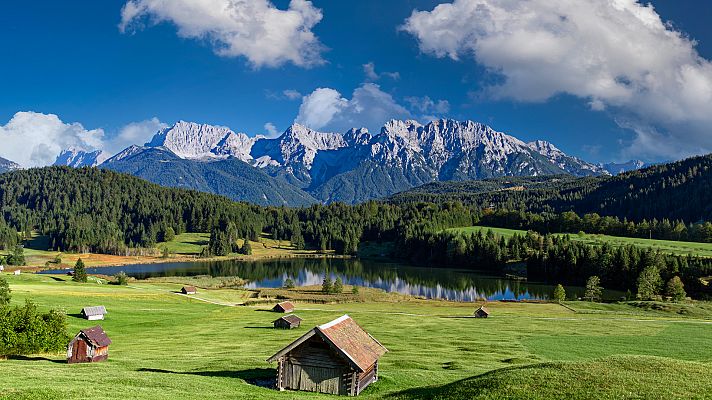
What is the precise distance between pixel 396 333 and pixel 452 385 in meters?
36.5

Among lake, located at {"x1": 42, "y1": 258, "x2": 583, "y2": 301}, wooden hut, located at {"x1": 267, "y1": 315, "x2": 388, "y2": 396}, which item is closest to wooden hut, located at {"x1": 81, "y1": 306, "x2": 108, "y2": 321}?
wooden hut, located at {"x1": 267, "y1": 315, "x2": 388, "y2": 396}

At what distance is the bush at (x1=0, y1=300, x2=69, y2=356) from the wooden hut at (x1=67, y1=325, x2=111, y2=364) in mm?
3285

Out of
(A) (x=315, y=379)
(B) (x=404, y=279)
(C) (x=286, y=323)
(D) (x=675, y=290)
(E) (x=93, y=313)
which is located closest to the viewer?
(A) (x=315, y=379)

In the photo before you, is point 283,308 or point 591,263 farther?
point 591,263

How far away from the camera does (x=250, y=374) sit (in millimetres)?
38500

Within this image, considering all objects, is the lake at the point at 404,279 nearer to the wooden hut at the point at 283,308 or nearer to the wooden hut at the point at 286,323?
the wooden hut at the point at 283,308

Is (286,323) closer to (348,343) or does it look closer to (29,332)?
(29,332)

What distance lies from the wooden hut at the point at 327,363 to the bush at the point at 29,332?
2447 centimetres

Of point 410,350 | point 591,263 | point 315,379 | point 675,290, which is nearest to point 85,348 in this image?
point 315,379

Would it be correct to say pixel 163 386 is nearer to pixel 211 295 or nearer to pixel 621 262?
pixel 211 295

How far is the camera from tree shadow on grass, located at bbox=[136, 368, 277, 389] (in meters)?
36.5

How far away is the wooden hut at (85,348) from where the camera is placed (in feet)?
144

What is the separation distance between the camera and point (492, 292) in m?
138

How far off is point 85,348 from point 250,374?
16.4 m
